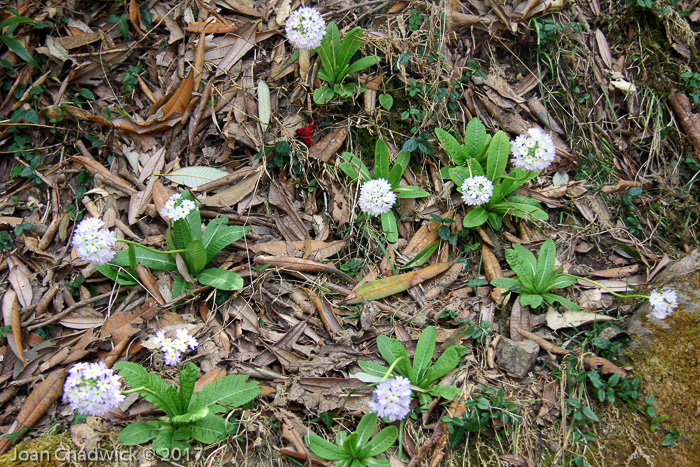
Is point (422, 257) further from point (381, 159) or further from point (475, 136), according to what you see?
point (475, 136)

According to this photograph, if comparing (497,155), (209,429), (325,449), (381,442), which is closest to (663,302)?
(497,155)

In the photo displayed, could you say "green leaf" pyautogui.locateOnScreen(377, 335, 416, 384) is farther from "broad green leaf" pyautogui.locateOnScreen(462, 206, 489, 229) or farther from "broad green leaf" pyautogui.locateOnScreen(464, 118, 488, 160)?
"broad green leaf" pyautogui.locateOnScreen(464, 118, 488, 160)

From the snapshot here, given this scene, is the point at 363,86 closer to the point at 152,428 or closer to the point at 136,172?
the point at 136,172

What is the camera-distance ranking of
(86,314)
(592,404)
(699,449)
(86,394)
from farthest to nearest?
1. (86,314)
2. (592,404)
3. (699,449)
4. (86,394)

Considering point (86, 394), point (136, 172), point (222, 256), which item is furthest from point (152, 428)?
point (136, 172)

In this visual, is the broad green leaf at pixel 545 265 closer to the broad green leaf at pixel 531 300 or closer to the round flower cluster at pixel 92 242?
the broad green leaf at pixel 531 300

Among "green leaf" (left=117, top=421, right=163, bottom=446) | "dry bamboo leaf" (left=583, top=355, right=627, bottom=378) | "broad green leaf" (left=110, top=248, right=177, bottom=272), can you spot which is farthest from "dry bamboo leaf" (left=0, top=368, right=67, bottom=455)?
"dry bamboo leaf" (left=583, top=355, right=627, bottom=378)
